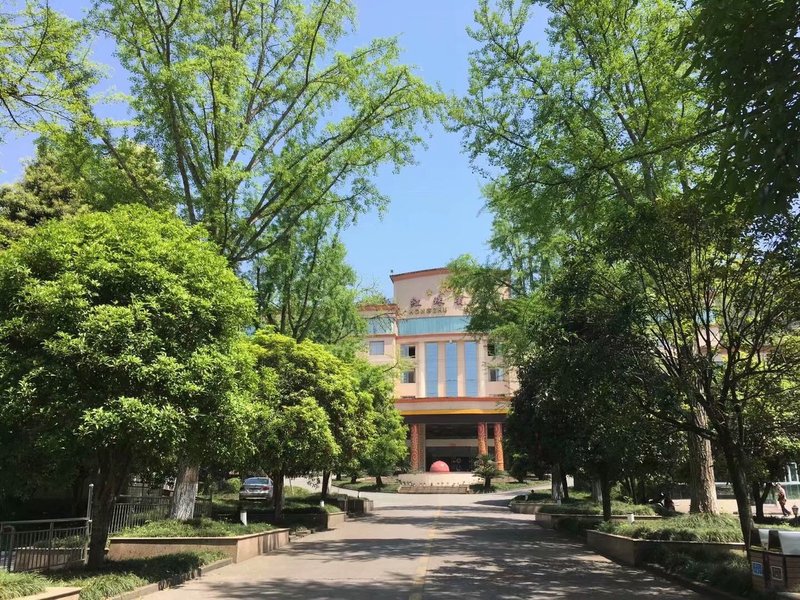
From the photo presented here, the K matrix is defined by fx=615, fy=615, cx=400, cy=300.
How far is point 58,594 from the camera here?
7395mm

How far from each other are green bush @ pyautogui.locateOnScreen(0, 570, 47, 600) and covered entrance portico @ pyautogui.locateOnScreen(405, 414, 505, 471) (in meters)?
60.0

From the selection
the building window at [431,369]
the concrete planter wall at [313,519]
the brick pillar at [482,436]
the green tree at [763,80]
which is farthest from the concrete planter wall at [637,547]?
the building window at [431,369]

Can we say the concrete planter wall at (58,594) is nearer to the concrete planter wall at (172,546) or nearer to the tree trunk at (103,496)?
the tree trunk at (103,496)

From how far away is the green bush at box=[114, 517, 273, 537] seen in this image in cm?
1386

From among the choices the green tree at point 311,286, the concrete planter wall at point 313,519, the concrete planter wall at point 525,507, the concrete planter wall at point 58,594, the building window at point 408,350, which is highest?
the building window at point 408,350

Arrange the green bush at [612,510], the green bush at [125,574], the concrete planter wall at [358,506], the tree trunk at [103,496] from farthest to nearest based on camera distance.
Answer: the concrete planter wall at [358,506], the green bush at [612,510], the tree trunk at [103,496], the green bush at [125,574]

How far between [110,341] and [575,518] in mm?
17292

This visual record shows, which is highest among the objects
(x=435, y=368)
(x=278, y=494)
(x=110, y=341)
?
(x=435, y=368)

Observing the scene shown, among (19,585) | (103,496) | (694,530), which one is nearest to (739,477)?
(694,530)

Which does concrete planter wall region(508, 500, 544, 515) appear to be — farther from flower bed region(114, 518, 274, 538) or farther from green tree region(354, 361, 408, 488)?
flower bed region(114, 518, 274, 538)

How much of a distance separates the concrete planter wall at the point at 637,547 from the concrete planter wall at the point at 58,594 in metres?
10.6

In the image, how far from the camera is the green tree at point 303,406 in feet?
56.7

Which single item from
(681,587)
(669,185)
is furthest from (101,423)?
(669,185)

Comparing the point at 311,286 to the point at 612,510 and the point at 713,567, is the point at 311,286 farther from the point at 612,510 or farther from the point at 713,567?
the point at 713,567
